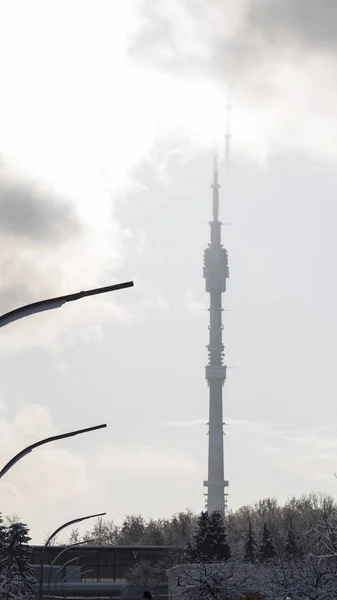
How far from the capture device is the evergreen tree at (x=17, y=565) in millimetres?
98312

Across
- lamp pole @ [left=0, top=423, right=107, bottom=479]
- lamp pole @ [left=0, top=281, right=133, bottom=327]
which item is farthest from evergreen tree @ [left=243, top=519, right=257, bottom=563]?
lamp pole @ [left=0, top=281, right=133, bottom=327]

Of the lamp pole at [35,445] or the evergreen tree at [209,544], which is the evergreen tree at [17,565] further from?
the lamp pole at [35,445]

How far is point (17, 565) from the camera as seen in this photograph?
107062 mm

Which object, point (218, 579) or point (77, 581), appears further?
point (77, 581)

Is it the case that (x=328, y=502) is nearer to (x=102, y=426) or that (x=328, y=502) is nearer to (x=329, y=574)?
(x=329, y=574)

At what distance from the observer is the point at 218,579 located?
64.9 m

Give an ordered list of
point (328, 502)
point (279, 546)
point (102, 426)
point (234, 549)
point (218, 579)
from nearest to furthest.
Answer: point (102, 426) → point (218, 579) → point (279, 546) → point (234, 549) → point (328, 502)

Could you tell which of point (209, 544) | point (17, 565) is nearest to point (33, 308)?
point (17, 565)

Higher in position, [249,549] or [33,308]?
[249,549]

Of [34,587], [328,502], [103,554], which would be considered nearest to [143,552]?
[103,554]

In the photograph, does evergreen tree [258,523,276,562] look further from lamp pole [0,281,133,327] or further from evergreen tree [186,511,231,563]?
lamp pole [0,281,133,327]

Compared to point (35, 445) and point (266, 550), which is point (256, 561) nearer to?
point (266, 550)

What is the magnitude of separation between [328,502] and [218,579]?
13071 centimetres

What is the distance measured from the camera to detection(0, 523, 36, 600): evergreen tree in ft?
323
